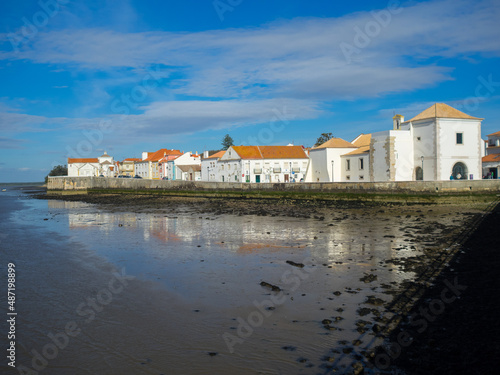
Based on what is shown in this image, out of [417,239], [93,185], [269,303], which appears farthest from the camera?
A: [93,185]

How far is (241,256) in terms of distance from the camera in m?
13.1

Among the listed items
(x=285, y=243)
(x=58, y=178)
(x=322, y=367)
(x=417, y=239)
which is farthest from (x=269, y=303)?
(x=58, y=178)

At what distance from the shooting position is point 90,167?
107000 millimetres

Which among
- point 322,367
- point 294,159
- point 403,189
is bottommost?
point 322,367

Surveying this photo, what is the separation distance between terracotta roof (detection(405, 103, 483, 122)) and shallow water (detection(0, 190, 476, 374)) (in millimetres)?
22452

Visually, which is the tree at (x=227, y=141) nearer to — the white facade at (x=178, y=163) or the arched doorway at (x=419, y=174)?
the white facade at (x=178, y=163)

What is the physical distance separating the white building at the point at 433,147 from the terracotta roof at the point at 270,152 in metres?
21.6

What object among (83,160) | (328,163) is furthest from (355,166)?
(83,160)

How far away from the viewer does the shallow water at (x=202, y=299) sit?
5.89 m

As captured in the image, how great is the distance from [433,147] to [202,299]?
32223 mm

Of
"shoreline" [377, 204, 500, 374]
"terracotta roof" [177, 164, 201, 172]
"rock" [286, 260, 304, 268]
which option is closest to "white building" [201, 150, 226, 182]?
"terracotta roof" [177, 164, 201, 172]

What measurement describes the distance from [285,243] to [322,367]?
32.6 ft

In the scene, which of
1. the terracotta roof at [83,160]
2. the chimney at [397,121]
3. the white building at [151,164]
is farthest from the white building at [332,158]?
the terracotta roof at [83,160]

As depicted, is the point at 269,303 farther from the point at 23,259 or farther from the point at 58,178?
the point at 58,178
